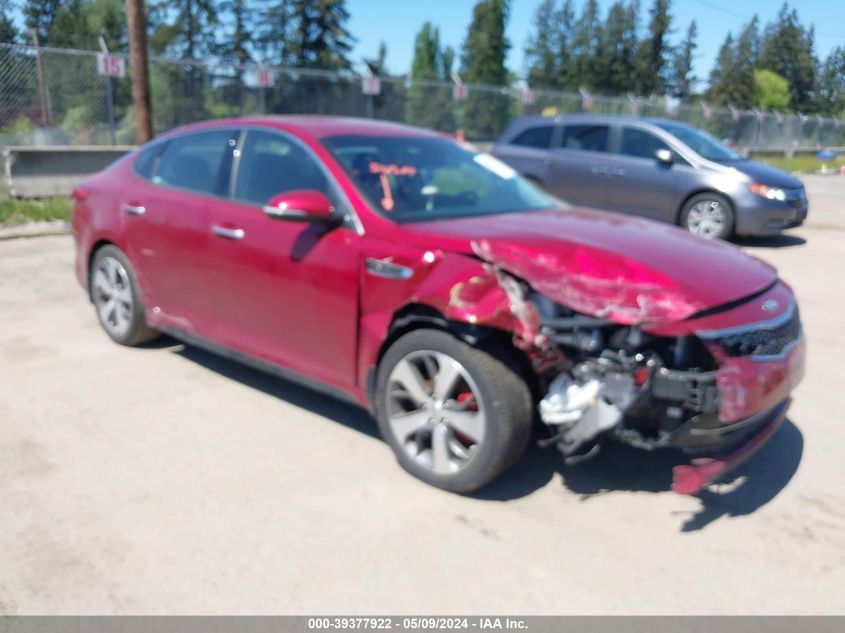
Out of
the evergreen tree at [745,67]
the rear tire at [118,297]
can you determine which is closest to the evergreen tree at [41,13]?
the rear tire at [118,297]

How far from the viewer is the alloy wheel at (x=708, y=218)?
32.4 ft

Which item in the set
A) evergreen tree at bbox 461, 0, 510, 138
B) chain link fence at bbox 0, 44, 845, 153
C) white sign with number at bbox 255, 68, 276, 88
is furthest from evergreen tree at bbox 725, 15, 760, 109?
white sign with number at bbox 255, 68, 276, 88

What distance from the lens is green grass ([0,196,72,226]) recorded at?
10.2m

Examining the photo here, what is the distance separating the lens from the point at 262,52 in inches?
1907

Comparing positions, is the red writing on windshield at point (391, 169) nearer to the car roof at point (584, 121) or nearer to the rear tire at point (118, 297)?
the rear tire at point (118, 297)

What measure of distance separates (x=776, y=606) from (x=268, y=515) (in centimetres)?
201

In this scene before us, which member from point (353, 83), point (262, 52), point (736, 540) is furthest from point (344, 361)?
point (262, 52)

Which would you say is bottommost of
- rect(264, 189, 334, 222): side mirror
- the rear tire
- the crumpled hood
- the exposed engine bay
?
the rear tire

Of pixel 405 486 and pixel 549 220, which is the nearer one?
pixel 405 486

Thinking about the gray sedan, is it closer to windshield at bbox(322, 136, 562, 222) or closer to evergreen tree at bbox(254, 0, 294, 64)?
windshield at bbox(322, 136, 562, 222)

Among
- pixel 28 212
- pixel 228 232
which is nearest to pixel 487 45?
pixel 28 212

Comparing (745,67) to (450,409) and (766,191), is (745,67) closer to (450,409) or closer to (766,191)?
(766,191)

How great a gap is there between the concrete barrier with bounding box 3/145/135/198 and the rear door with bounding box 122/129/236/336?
7.37 metres

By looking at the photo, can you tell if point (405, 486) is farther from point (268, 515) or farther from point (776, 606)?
point (776, 606)
